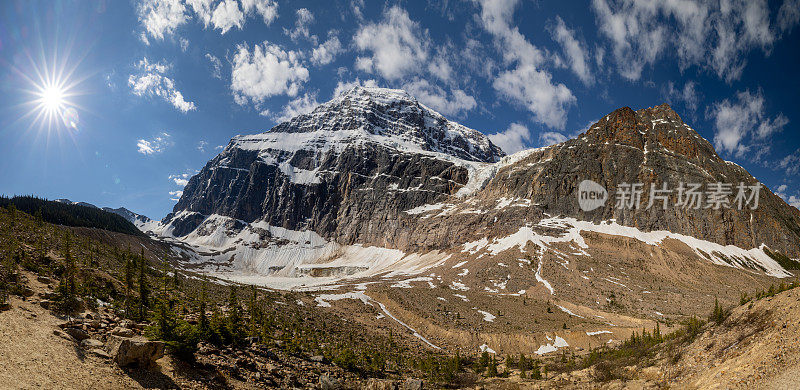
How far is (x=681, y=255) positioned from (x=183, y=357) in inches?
4239

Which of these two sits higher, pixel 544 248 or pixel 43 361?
pixel 544 248

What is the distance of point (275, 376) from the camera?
58.5 feet

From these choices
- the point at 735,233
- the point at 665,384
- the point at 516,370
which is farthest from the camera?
the point at 735,233

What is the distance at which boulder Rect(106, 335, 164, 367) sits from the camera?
1194 centimetres

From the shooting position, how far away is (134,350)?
12.2 metres

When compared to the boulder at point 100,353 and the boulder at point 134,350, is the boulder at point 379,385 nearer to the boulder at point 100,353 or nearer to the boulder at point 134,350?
the boulder at point 134,350

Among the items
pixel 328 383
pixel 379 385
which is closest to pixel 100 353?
pixel 328 383

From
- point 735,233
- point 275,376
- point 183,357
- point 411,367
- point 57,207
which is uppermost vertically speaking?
point 735,233

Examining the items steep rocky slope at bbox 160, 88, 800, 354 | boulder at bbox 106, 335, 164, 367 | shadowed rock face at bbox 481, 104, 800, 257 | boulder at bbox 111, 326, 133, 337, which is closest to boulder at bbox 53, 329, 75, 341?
boulder at bbox 106, 335, 164, 367

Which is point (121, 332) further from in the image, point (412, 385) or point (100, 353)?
point (412, 385)

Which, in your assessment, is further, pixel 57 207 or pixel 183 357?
pixel 57 207

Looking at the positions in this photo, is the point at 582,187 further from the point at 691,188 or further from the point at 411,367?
the point at 411,367

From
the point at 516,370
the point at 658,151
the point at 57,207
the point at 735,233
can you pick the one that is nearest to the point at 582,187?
the point at 658,151

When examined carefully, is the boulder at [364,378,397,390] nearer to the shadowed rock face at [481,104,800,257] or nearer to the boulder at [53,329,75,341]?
the boulder at [53,329,75,341]
